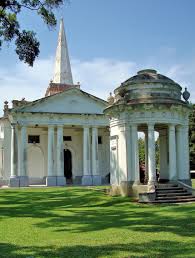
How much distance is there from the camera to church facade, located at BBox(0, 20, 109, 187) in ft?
115

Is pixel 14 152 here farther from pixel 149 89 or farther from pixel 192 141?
pixel 192 141

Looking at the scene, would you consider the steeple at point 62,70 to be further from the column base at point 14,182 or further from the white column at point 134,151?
the white column at point 134,151

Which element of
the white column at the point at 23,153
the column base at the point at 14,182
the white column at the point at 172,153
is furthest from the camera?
the white column at the point at 23,153

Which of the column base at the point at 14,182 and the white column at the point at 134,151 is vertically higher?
the white column at the point at 134,151

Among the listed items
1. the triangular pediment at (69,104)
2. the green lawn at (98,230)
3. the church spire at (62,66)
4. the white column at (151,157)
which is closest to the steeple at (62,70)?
the church spire at (62,66)

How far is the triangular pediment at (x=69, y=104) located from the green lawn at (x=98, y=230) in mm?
19455

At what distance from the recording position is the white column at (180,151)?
1862 cm

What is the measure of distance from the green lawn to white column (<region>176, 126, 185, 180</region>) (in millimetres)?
3367

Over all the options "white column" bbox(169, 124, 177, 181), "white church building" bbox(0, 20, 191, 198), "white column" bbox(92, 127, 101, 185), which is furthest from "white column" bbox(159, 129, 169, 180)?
"white column" bbox(92, 127, 101, 185)

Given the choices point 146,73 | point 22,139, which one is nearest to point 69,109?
point 22,139

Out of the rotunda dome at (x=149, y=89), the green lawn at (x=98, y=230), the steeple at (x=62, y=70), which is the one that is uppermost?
the steeple at (x=62, y=70)

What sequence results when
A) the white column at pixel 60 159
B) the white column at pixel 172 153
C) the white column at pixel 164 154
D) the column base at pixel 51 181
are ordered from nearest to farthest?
the white column at pixel 172 153
the white column at pixel 164 154
the column base at pixel 51 181
the white column at pixel 60 159

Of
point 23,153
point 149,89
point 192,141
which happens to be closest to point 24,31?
point 149,89

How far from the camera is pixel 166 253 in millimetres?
7359
